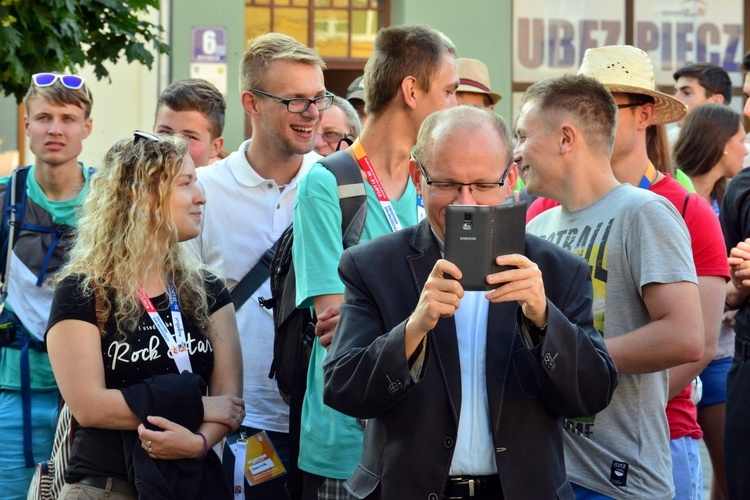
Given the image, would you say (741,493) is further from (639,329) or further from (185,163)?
(185,163)

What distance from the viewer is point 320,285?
379 centimetres

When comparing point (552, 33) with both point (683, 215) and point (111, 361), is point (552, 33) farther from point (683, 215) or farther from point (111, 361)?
point (111, 361)

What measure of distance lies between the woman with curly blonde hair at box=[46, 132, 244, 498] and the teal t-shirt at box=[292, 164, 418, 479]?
450mm

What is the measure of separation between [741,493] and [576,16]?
35.9 feet

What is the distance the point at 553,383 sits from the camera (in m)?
2.86

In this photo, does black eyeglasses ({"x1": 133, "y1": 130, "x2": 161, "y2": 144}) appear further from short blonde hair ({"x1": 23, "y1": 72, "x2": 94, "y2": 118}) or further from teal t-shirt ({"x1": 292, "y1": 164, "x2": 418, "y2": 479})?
short blonde hair ({"x1": 23, "y1": 72, "x2": 94, "y2": 118})

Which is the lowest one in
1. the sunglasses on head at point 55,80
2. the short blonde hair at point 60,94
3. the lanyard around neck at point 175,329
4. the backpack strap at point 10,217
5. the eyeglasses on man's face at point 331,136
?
the lanyard around neck at point 175,329

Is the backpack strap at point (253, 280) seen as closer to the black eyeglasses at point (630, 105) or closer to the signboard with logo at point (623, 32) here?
the black eyeglasses at point (630, 105)

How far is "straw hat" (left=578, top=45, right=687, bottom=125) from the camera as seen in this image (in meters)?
4.41

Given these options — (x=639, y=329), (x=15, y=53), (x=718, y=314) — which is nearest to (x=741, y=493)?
(x=718, y=314)

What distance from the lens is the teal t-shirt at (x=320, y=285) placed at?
150 inches

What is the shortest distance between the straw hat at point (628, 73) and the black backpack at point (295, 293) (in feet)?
3.53

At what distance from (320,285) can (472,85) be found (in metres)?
3.39

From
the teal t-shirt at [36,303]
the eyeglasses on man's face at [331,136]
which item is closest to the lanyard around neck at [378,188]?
the teal t-shirt at [36,303]
